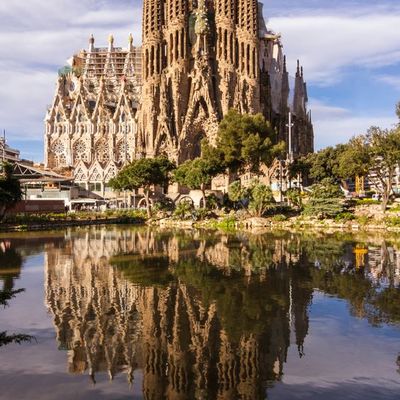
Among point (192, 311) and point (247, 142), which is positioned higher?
→ point (247, 142)

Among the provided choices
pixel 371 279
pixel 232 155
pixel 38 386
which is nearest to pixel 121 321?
pixel 38 386

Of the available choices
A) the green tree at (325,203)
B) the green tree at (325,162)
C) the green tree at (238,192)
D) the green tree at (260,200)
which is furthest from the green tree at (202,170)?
the green tree at (325,203)

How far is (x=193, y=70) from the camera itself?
90625 mm

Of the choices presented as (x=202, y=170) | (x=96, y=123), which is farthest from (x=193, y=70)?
(x=202, y=170)

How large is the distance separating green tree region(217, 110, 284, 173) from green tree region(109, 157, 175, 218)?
8530 millimetres

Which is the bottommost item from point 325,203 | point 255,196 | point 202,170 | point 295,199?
point 325,203

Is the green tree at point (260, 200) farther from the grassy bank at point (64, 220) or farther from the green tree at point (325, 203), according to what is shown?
the grassy bank at point (64, 220)

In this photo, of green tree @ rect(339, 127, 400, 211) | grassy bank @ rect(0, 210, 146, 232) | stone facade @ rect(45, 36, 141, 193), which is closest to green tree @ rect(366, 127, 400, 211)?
green tree @ rect(339, 127, 400, 211)

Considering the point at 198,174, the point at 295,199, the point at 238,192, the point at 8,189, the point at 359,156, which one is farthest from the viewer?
the point at 198,174

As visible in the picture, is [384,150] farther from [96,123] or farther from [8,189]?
[96,123]

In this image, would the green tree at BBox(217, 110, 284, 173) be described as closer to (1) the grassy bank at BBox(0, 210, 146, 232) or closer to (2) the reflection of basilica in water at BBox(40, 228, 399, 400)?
(1) the grassy bank at BBox(0, 210, 146, 232)

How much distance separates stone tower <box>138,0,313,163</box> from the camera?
89.8 m

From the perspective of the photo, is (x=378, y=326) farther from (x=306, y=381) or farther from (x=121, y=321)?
(x=121, y=321)

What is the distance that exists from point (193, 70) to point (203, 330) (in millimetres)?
81803
